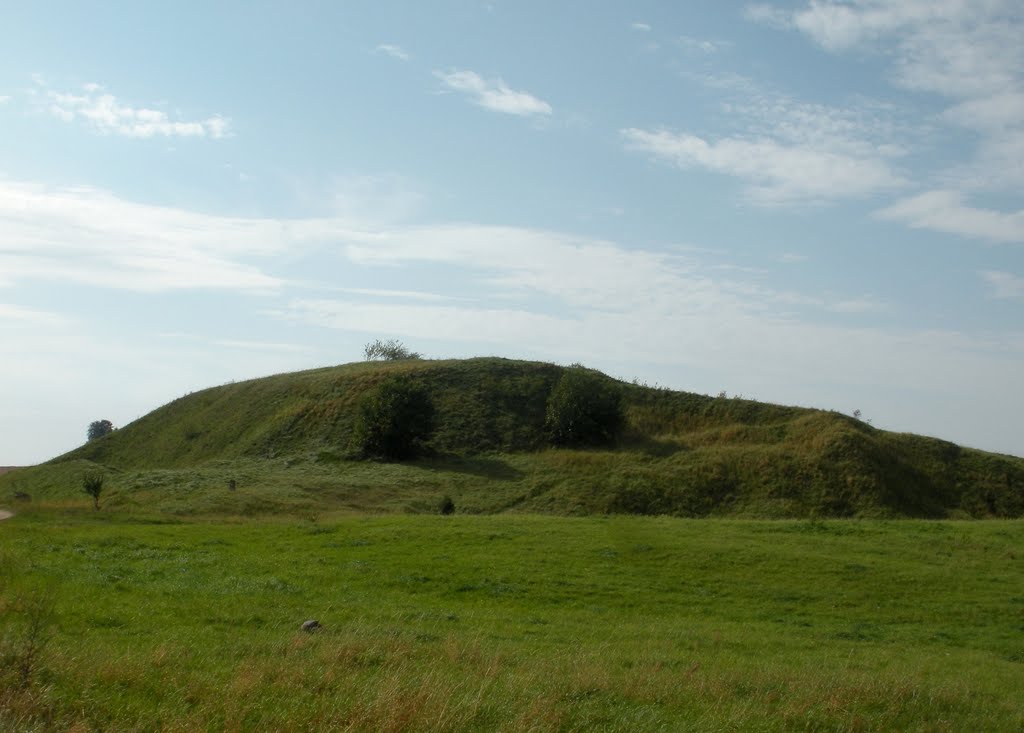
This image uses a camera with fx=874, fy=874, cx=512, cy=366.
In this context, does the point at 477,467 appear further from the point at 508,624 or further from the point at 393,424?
the point at 508,624

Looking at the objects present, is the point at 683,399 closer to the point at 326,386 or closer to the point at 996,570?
the point at 326,386

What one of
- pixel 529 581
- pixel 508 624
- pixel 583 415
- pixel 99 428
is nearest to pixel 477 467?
pixel 583 415

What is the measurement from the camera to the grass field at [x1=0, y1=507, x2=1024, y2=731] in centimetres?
922

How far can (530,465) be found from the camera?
5247 centimetres

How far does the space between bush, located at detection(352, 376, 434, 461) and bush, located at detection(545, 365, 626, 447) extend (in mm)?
8357

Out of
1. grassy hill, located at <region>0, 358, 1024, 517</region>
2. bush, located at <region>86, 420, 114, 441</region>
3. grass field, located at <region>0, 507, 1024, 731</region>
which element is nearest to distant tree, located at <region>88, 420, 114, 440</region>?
bush, located at <region>86, 420, 114, 441</region>

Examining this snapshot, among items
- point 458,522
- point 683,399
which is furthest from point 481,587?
point 683,399

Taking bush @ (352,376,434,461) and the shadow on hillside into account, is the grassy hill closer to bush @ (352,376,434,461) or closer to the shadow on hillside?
the shadow on hillside

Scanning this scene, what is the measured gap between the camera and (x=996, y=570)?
2564cm

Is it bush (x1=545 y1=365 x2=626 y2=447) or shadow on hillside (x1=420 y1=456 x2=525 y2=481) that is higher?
bush (x1=545 y1=365 x2=626 y2=447)

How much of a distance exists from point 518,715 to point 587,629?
8.07 m

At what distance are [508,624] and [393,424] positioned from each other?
3834cm

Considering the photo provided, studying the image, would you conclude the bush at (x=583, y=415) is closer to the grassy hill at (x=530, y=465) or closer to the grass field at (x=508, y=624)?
the grassy hill at (x=530, y=465)

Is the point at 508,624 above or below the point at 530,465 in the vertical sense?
below
